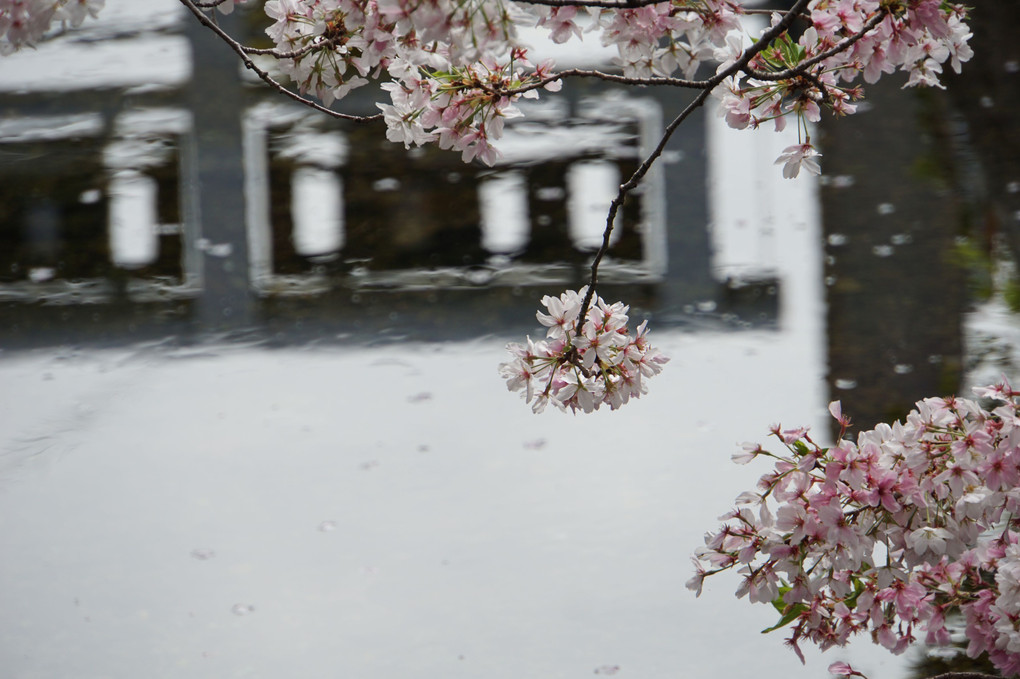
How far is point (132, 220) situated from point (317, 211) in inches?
22.3

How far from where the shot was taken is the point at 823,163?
2943 mm

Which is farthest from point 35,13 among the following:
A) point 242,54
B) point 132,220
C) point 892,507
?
point 132,220

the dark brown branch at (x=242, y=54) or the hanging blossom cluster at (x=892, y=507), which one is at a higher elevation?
the dark brown branch at (x=242, y=54)

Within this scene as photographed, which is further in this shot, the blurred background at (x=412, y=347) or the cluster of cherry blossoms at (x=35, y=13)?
the blurred background at (x=412, y=347)

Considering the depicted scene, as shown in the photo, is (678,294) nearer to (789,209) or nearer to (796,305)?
(796,305)

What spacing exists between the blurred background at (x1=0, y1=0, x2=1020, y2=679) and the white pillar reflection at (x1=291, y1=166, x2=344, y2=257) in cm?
1

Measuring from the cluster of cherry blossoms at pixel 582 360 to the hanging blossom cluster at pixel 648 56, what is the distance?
17 centimetres

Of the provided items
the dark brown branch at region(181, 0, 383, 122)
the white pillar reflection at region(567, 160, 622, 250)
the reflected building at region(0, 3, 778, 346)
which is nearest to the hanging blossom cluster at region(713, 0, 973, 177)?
the dark brown branch at region(181, 0, 383, 122)

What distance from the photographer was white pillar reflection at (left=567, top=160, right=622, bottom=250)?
2.82 m

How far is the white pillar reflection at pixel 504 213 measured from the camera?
2.82 metres

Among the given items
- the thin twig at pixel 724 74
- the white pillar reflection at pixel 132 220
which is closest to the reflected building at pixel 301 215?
the white pillar reflection at pixel 132 220

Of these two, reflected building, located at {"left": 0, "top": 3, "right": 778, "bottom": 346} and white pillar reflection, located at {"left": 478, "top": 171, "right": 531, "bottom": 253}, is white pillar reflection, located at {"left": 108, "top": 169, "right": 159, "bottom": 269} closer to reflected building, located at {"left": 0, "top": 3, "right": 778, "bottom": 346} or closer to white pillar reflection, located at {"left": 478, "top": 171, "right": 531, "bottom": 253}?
reflected building, located at {"left": 0, "top": 3, "right": 778, "bottom": 346}

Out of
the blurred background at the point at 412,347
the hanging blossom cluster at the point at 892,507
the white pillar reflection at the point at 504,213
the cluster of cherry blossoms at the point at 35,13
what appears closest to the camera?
the cluster of cherry blossoms at the point at 35,13

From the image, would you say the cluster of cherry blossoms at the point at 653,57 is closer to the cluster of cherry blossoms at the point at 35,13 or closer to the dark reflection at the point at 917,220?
the cluster of cherry blossoms at the point at 35,13
